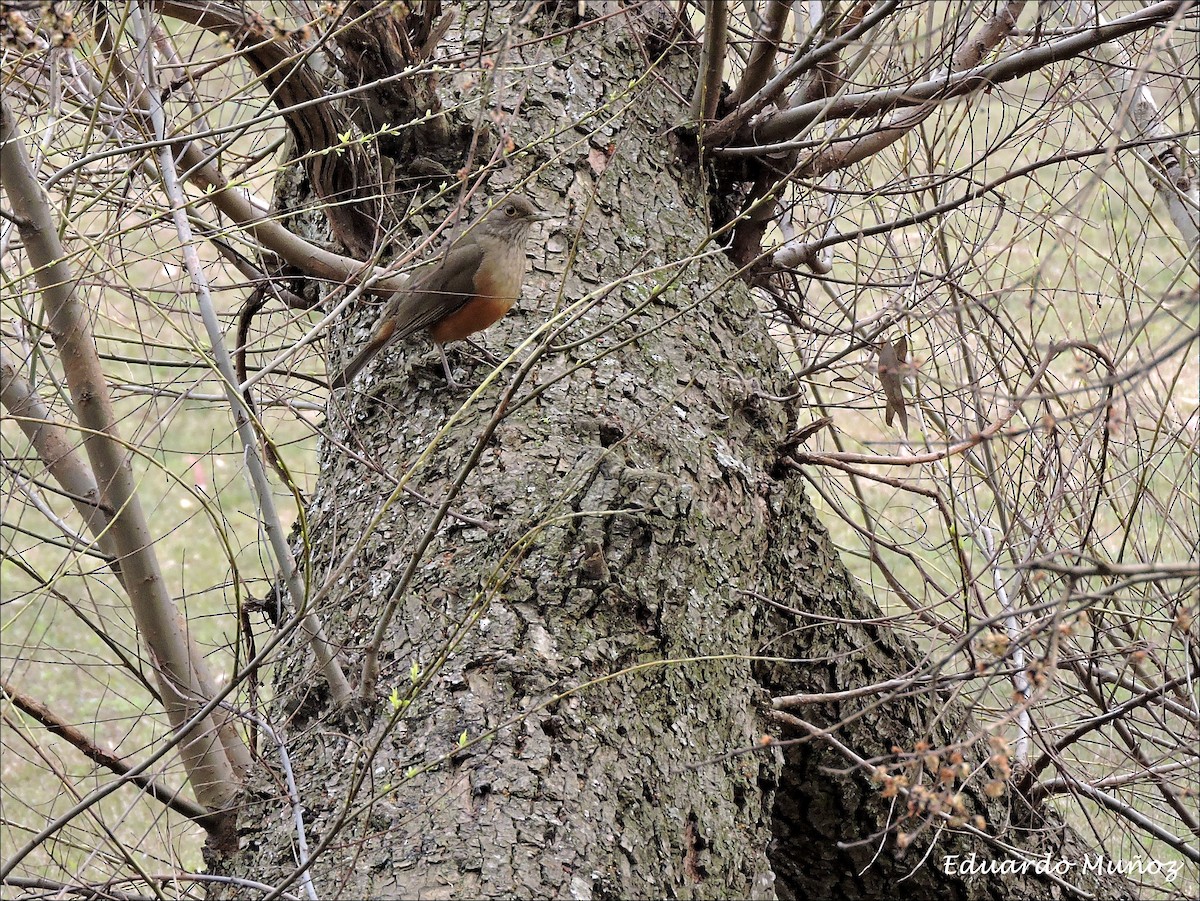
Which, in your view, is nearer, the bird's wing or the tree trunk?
the tree trunk

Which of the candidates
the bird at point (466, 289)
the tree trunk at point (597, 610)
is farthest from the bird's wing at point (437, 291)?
the tree trunk at point (597, 610)

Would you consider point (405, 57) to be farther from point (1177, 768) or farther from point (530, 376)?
point (1177, 768)

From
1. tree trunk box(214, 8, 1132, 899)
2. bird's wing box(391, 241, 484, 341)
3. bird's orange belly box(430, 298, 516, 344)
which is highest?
bird's wing box(391, 241, 484, 341)

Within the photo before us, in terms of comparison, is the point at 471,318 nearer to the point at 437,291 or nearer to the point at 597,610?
the point at 437,291

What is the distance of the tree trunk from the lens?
6.87ft

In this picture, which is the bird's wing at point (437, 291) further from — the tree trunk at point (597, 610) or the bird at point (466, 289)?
the tree trunk at point (597, 610)

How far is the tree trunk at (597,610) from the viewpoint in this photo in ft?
6.87

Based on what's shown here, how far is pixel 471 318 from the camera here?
3.24 m

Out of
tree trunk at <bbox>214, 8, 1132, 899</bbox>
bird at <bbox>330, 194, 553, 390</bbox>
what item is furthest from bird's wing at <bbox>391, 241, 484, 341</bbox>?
tree trunk at <bbox>214, 8, 1132, 899</bbox>

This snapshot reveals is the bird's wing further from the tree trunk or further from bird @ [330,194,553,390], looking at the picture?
the tree trunk

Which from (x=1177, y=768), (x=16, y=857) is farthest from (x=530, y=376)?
(x=1177, y=768)

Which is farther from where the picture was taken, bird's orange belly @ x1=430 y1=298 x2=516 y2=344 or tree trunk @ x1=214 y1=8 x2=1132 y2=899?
bird's orange belly @ x1=430 y1=298 x2=516 y2=344

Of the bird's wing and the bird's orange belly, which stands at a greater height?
the bird's wing

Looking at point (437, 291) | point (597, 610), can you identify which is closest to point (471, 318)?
point (437, 291)
